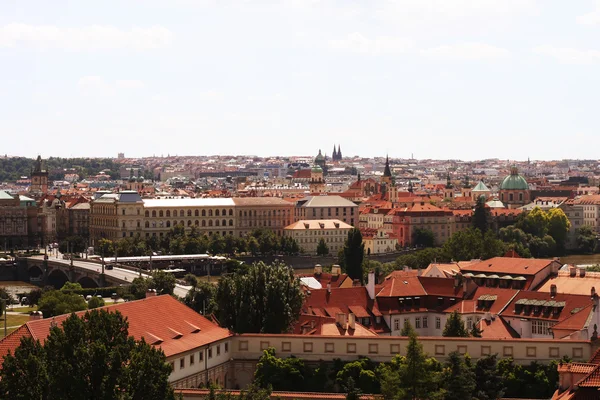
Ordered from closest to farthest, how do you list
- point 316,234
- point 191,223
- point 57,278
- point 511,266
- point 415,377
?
point 415,377 < point 511,266 < point 57,278 < point 316,234 < point 191,223

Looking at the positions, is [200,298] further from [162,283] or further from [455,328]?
[455,328]

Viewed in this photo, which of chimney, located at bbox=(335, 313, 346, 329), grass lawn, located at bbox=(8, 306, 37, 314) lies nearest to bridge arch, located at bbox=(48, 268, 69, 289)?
grass lawn, located at bbox=(8, 306, 37, 314)

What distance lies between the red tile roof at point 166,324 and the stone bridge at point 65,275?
172 ft

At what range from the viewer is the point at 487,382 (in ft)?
133

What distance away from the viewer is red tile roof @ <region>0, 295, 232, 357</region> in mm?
41375

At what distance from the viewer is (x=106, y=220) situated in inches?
5846

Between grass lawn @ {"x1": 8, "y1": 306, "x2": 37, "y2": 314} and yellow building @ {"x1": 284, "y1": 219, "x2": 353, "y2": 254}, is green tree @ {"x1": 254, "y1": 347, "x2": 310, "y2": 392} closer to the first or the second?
grass lawn @ {"x1": 8, "y1": 306, "x2": 37, "y2": 314}

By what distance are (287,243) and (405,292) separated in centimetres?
7194

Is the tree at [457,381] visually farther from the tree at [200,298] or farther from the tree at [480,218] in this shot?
the tree at [480,218]

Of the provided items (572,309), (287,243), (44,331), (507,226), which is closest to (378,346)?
(44,331)

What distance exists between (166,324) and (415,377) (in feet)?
30.1

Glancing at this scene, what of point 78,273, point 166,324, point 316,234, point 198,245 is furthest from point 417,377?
point 316,234

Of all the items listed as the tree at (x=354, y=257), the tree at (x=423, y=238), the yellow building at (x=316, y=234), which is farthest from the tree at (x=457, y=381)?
the tree at (x=423, y=238)

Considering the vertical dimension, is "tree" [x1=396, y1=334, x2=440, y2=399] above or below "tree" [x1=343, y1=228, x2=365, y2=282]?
above
